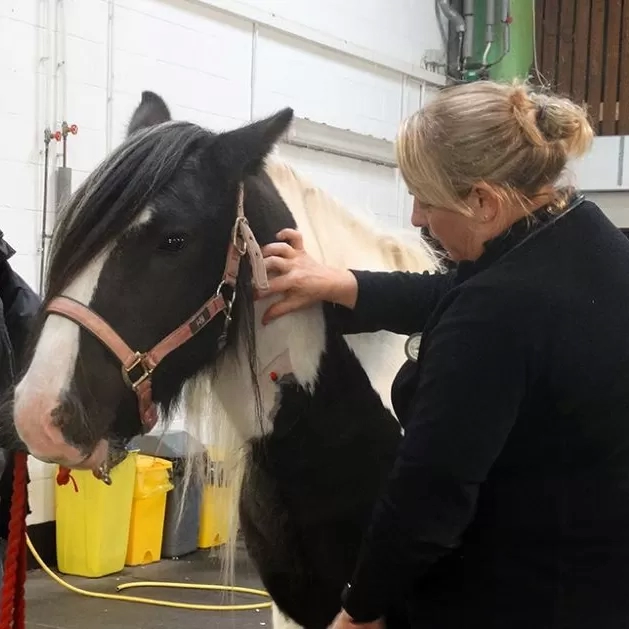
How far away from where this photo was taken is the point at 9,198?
3539mm

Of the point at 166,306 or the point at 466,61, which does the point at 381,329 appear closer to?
the point at 166,306

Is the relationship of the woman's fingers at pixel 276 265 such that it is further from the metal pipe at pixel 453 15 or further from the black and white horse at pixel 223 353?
the metal pipe at pixel 453 15

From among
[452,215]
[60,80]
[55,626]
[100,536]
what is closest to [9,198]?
[60,80]

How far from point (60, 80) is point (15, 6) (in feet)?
1.10

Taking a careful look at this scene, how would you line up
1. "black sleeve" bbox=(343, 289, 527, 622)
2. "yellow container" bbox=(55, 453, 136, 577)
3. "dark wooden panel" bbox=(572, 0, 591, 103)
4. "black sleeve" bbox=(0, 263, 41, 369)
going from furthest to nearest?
"dark wooden panel" bbox=(572, 0, 591, 103) → "yellow container" bbox=(55, 453, 136, 577) → "black sleeve" bbox=(0, 263, 41, 369) → "black sleeve" bbox=(343, 289, 527, 622)

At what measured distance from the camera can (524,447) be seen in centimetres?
95

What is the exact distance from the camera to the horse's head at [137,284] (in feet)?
3.63

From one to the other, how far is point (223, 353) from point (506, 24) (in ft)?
17.7

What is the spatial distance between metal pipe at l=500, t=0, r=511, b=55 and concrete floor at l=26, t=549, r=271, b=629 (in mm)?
4112

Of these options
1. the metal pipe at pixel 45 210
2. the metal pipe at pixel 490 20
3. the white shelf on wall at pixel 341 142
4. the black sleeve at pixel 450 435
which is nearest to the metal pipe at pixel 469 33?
the metal pipe at pixel 490 20

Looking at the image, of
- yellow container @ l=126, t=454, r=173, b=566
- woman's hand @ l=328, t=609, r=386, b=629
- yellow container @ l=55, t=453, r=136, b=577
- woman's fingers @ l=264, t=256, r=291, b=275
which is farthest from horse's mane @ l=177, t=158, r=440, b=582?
yellow container @ l=126, t=454, r=173, b=566

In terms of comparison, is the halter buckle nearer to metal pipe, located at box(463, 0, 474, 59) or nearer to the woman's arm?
the woman's arm

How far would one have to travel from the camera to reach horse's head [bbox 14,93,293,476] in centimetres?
111

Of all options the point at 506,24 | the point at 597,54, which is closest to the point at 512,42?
the point at 506,24
